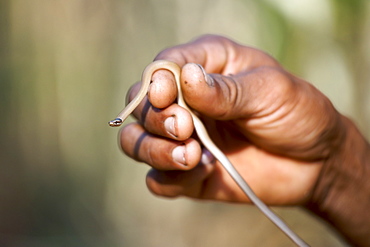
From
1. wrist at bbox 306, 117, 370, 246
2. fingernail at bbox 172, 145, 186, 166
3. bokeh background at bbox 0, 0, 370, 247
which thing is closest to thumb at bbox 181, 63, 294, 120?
fingernail at bbox 172, 145, 186, 166

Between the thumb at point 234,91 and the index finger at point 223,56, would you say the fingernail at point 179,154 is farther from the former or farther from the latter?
the index finger at point 223,56

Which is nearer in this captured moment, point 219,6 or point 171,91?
point 171,91

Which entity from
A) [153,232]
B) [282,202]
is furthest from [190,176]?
[153,232]

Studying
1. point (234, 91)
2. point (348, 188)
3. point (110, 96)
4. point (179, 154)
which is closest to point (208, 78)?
point (234, 91)

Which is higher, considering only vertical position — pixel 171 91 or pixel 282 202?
pixel 171 91

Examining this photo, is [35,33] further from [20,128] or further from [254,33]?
[254,33]

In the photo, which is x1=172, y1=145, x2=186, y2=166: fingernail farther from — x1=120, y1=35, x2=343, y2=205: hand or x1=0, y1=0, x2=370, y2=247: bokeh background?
x1=0, y1=0, x2=370, y2=247: bokeh background

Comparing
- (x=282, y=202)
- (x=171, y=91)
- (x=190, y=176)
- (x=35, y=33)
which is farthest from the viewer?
(x=35, y=33)
